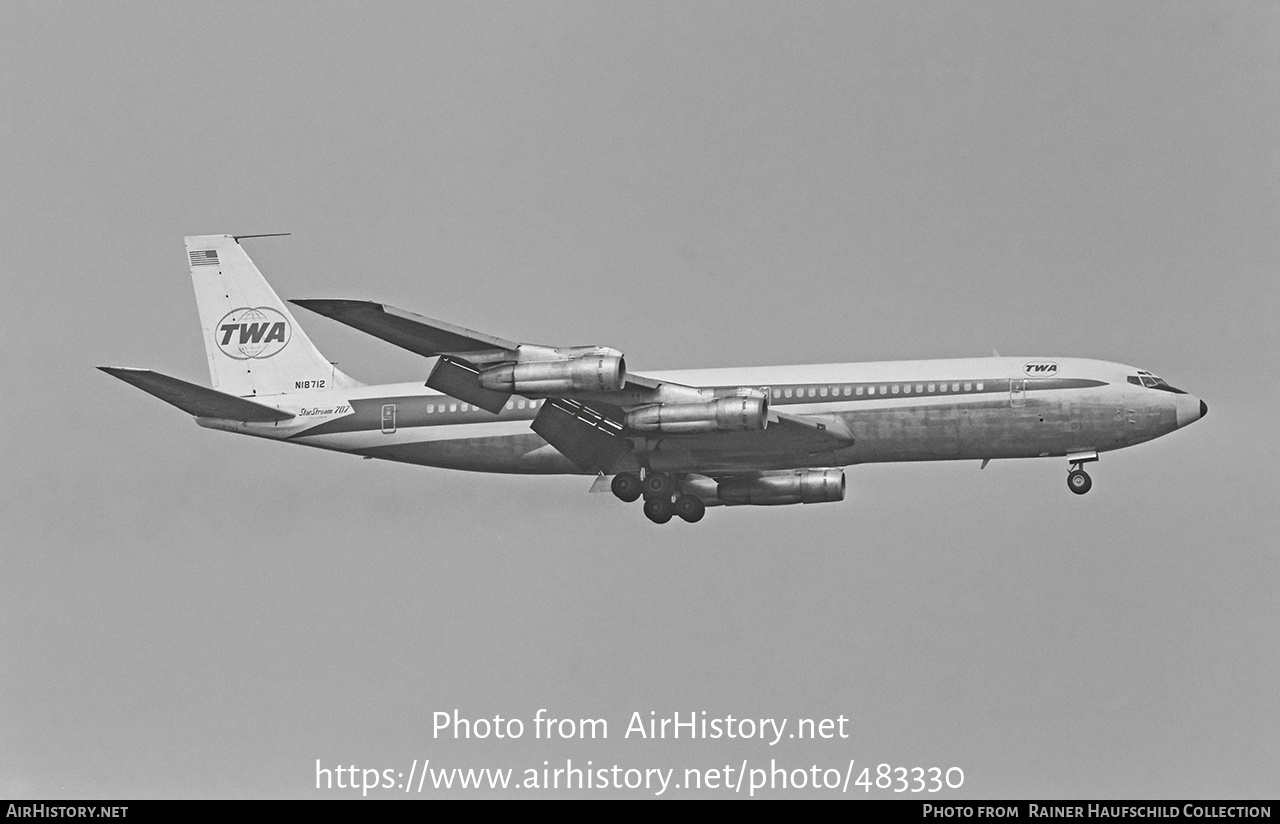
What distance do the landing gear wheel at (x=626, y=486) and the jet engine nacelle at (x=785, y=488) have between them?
3652 millimetres

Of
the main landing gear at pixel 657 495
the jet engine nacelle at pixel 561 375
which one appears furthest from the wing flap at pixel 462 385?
the main landing gear at pixel 657 495

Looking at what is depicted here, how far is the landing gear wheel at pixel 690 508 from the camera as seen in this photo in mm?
55825

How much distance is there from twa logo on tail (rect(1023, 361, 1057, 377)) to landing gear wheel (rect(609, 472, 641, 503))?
11.2 meters

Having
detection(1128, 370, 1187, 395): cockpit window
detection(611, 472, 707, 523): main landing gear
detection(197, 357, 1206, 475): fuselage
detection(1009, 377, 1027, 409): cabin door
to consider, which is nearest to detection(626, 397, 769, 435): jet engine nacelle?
detection(197, 357, 1206, 475): fuselage

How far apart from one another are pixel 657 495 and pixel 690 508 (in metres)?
1.64

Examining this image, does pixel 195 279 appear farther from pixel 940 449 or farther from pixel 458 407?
pixel 940 449

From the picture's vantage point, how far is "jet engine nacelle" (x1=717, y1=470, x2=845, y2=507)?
5688 centimetres

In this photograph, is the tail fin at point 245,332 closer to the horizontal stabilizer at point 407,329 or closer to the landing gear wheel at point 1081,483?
the horizontal stabilizer at point 407,329

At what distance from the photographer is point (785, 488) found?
187 feet

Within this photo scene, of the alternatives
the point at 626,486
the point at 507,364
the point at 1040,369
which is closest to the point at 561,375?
the point at 507,364

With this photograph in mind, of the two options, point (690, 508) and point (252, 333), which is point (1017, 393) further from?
point (252, 333)

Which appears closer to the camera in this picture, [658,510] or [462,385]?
[462,385]
